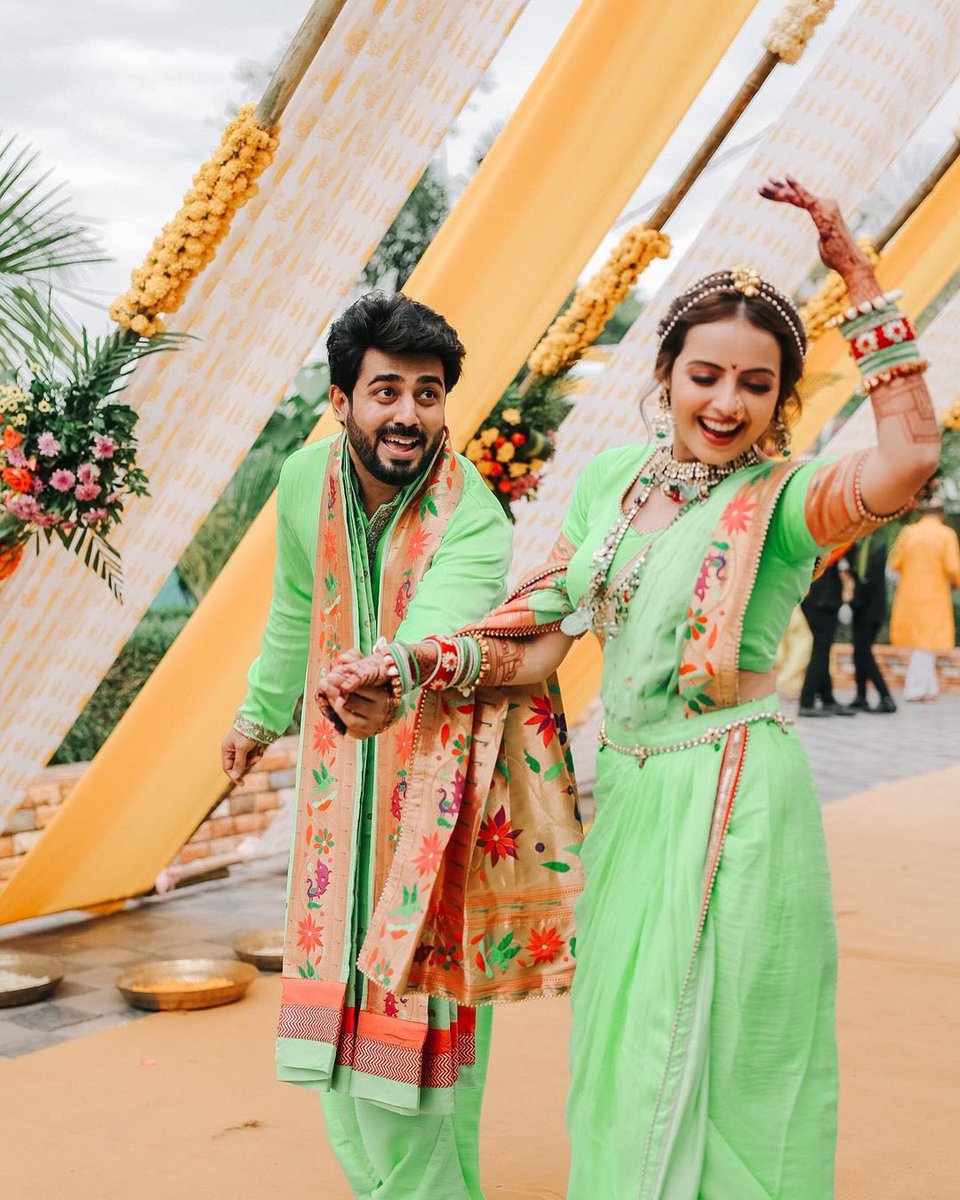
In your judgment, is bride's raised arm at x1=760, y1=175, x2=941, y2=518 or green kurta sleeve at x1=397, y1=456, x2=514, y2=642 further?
green kurta sleeve at x1=397, y1=456, x2=514, y2=642

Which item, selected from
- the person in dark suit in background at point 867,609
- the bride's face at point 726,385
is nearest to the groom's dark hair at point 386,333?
the bride's face at point 726,385

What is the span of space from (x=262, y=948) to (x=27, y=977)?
686 millimetres

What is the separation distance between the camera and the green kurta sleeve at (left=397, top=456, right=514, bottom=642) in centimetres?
231

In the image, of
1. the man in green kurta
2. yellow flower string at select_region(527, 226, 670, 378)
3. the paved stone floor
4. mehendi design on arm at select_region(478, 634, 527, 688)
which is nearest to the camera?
mehendi design on arm at select_region(478, 634, 527, 688)

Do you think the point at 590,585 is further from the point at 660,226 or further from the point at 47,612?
the point at 660,226

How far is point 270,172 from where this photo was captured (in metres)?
3.60

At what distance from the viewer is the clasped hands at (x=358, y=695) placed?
6.63ft

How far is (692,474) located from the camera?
2.05 meters

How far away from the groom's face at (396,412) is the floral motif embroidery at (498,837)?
592 mm

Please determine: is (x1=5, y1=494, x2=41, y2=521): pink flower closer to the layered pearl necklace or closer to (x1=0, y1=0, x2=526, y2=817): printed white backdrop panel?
(x1=0, y1=0, x2=526, y2=817): printed white backdrop panel

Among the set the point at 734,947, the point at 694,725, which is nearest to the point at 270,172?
the point at 694,725

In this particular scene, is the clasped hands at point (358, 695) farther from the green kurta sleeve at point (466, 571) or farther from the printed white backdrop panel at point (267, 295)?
the printed white backdrop panel at point (267, 295)

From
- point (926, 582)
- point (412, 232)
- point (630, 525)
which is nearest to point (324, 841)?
point (630, 525)

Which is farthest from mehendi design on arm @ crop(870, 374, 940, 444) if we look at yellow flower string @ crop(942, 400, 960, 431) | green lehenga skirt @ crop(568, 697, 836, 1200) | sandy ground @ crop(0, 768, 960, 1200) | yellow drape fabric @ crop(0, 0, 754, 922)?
yellow flower string @ crop(942, 400, 960, 431)
